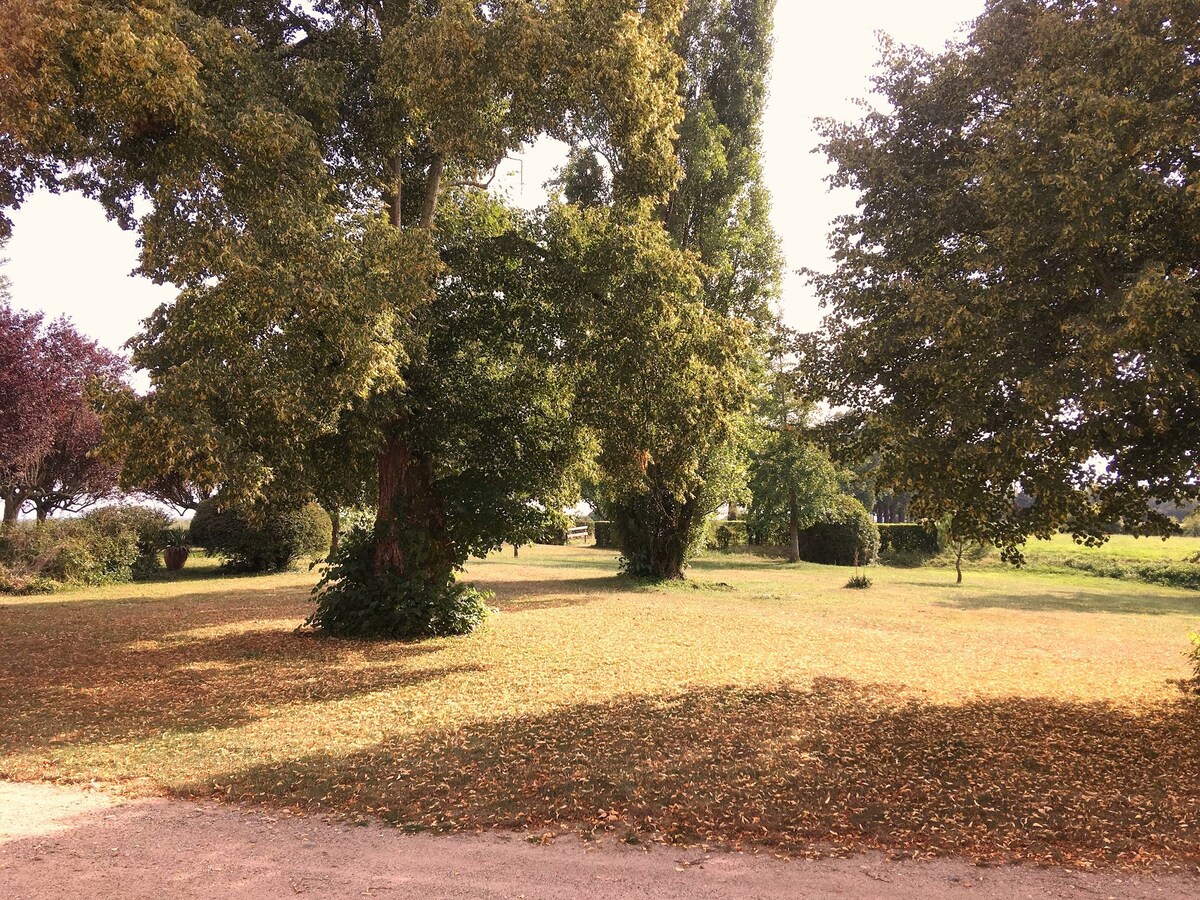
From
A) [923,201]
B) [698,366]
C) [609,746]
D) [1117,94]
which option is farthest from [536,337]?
[1117,94]

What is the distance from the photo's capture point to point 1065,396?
21.4 feet

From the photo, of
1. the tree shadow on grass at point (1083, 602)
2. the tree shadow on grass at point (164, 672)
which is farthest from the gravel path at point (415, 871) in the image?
the tree shadow on grass at point (1083, 602)

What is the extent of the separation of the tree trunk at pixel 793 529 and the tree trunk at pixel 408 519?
24.7 metres

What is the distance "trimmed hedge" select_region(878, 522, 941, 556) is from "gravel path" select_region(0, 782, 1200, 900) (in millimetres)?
37598

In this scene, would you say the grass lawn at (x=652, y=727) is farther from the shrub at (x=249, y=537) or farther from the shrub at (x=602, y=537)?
the shrub at (x=602, y=537)

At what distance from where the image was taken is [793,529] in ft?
121

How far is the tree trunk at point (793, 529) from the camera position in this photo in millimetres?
34781

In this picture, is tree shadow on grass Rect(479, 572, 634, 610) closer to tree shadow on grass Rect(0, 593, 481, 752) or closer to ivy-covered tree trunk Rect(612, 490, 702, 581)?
ivy-covered tree trunk Rect(612, 490, 702, 581)

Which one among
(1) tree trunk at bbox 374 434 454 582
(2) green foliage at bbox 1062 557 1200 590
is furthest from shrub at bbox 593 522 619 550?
(1) tree trunk at bbox 374 434 454 582

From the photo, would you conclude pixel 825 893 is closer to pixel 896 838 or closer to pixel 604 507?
pixel 896 838

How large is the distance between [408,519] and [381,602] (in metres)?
1.48

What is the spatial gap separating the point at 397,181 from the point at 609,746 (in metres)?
9.31

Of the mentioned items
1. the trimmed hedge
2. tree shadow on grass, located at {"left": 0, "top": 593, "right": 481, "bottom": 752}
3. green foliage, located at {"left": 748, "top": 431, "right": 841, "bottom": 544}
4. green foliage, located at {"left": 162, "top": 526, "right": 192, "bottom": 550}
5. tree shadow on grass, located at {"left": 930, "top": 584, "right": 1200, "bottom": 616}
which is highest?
green foliage, located at {"left": 748, "top": 431, "right": 841, "bottom": 544}

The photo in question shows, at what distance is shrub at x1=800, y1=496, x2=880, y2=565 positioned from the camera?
37094 mm
